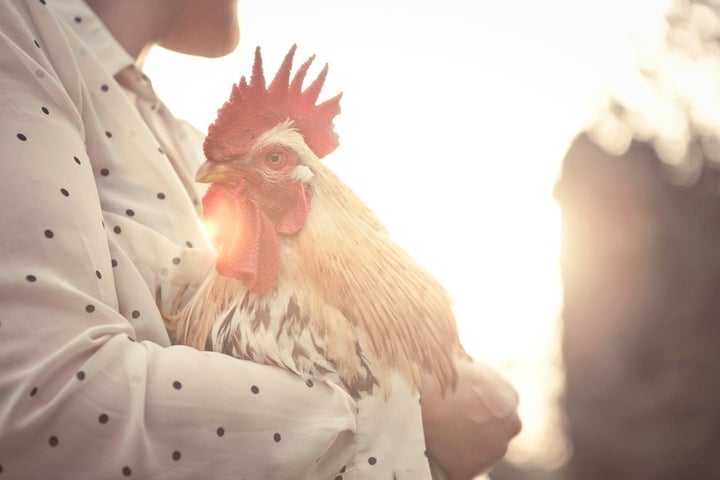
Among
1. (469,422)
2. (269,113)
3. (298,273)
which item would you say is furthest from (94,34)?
(469,422)

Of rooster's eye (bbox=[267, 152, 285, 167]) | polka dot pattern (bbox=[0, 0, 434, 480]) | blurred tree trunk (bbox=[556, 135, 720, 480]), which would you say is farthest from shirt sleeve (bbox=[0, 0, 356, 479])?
blurred tree trunk (bbox=[556, 135, 720, 480])

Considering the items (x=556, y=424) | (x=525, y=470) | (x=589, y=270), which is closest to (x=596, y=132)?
(x=589, y=270)

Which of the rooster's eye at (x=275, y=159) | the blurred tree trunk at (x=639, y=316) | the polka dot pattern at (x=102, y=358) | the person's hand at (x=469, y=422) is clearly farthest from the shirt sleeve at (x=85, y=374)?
the blurred tree trunk at (x=639, y=316)

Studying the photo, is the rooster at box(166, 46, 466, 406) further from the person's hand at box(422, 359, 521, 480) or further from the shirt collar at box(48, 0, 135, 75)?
the shirt collar at box(48, 0, 135, 75)

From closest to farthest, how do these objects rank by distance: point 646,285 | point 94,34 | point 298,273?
1. point 298,273
2. point 94,34
3. point 646,285

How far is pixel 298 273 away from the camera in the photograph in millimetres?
1560

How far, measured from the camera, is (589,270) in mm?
16844

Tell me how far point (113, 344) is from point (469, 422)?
0.73 m

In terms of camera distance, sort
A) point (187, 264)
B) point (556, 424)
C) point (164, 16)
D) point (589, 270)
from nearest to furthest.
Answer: point (187, 264) → point (164, 16) → point (589, 270) → point (556, 424)

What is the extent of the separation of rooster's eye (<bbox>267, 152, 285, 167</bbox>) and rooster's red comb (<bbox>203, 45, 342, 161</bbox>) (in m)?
0.05

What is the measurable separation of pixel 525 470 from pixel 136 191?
27.2 meters

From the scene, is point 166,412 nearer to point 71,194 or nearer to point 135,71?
point 71,194

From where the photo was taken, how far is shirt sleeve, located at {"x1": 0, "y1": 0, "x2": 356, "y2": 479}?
1.21 m

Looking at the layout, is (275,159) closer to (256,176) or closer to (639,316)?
(256,176)
